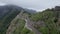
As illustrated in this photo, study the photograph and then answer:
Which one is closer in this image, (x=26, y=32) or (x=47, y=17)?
(x=26, y=32)

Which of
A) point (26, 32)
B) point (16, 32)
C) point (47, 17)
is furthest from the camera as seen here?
point (47, 17)

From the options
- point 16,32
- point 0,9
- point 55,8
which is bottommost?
point 0,9

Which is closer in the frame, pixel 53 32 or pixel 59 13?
pixel 53 32

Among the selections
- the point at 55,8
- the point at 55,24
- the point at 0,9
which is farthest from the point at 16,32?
the point at 0,9

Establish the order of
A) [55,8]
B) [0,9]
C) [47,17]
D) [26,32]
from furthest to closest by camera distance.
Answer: [0,9]
[55,8]
[47,17]
[26,32]

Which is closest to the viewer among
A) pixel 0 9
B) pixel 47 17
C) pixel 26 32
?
pixel 26 32

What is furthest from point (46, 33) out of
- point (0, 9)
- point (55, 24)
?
point (0, 9)

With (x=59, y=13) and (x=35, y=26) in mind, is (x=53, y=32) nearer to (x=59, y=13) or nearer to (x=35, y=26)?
(x=35, y=26)

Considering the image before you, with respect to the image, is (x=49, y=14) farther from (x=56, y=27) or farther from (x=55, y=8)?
(x=56, y=27)

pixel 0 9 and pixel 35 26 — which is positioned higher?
pixel 35 26
